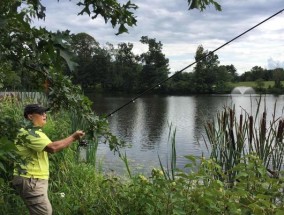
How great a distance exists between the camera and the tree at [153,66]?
9081cm

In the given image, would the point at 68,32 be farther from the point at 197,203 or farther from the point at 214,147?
the point at 214,147

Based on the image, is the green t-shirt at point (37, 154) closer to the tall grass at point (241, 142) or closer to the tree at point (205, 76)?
the tall grass at point (241, 142)

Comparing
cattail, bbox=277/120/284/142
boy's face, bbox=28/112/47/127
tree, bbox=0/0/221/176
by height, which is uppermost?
tree, bbox=0/0/221/176

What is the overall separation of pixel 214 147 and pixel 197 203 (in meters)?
2.06

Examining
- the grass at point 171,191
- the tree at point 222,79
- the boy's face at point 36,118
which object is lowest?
the grass at point 171,191

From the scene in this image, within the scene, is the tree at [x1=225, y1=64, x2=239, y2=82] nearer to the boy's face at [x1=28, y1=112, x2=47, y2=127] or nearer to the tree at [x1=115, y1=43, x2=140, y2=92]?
the tree at [x1=115, y1=43, x2=140, y2=92]

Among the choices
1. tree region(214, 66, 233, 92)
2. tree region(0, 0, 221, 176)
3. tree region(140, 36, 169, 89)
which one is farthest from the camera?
tree region(140, 36, 169, 89)

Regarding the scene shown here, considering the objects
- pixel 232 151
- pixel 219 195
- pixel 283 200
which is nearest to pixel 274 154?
pixel 232 151

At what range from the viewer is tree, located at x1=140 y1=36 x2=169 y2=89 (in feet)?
298

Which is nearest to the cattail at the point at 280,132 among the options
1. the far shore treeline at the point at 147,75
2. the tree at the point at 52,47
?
the tree at the point at 52,47

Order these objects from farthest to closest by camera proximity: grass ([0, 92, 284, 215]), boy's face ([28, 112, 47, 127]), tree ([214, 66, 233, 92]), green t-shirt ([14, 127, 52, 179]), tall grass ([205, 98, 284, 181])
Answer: tree ([214, 66, 233, 92]) → tall grass ([205, 98, 284, 181]) → boy's face ([28, 112, 47, 127]) → green t-shirt ([14, 127, 52, 179]) → grass ([0, 92, 284, 215])

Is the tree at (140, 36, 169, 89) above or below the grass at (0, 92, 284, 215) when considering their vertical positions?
above

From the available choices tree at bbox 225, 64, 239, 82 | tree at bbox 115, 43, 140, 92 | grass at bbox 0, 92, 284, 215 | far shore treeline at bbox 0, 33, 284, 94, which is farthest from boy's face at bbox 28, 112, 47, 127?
tree at bbox 225, 64, 239, 82

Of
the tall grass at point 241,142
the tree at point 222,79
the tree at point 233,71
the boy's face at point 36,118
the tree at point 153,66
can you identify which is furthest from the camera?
the tree at point 233,71
